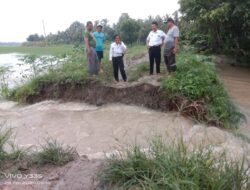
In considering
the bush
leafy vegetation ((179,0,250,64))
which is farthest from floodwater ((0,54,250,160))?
leafy vegetation ((179,0,250,64))

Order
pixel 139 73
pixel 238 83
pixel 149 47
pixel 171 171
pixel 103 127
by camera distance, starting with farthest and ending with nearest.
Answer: pixel 238 83 < pixel 139 73 < pixel 149 47 < pixel 103 127 < pixel 171 171

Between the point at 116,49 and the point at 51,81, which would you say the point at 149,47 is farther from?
the point at 51,81

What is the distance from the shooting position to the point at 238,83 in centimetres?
1221

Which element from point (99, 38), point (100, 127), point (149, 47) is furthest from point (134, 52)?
point (100, 127)

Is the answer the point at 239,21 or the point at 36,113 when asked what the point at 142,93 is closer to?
the point at 36,113

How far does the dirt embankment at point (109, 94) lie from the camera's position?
8.08 meters

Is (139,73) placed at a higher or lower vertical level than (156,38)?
lower

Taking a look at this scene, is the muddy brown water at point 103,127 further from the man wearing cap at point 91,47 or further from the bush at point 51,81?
the man wearing cap at point 91,47

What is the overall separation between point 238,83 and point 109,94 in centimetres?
557

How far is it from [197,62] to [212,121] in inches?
82.4

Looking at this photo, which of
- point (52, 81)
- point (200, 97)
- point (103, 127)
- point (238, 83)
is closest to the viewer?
point (200, 97)

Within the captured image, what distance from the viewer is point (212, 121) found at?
275 inches

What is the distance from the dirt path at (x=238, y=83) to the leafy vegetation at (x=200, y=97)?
48 cm

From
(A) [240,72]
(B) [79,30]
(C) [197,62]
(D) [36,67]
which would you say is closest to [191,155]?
(C) [197,62]
